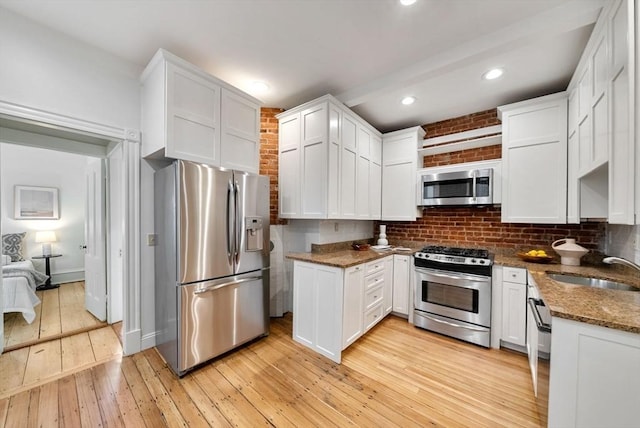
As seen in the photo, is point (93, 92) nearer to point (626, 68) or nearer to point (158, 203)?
point (158, 203)

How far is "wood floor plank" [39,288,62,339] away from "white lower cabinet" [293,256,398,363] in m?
2.82

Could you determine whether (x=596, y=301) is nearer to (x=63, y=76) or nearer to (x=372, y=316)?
(x=372, y=316)

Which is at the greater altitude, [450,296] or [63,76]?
[63,76]

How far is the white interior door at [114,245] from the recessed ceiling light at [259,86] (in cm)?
178

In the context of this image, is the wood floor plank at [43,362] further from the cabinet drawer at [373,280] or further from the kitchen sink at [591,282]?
the kitchen sink at [591,282]

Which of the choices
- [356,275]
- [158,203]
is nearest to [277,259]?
[356,275]

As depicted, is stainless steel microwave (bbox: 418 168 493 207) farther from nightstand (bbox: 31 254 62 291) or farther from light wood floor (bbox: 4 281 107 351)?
nightstand (bbox: 31 254 62 291)

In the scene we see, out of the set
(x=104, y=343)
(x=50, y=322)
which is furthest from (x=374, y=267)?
(x=50, y=322)

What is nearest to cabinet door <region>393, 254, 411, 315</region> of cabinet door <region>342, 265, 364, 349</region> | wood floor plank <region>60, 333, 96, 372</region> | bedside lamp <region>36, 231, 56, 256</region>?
cabinet door <region>342, 265, 364, 349</region>

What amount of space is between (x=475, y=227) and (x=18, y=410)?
15.3 ft

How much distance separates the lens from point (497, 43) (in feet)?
6.31

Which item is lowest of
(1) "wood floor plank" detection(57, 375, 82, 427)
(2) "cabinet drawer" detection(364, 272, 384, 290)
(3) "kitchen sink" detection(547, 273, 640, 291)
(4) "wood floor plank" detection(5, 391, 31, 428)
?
(1) "wood floor plank" detection(57, 375, 82, 427)

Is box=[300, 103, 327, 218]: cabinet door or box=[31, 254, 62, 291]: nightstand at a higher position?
box=[300, 103, 327, 218]: cabinet door

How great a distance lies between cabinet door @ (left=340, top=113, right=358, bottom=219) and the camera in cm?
290
